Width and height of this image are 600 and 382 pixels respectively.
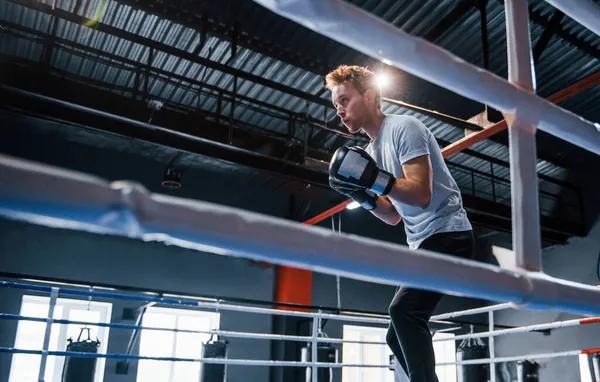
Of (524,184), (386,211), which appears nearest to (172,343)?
(386,211)

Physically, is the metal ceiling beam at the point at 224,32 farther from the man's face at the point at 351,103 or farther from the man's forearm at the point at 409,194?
the man's forearm at the point at 409,194

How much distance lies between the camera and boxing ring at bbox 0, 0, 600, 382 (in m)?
0.39

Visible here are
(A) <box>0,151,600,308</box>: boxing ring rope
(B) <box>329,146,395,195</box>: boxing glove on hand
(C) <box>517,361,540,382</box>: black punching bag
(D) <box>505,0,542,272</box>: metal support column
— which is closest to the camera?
(A) <box>0,151,600,308</box>: boxing ring rope

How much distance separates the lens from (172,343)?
705cm

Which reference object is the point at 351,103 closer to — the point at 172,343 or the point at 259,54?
the point at 259,54

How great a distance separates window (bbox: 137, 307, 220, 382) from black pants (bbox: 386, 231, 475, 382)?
589 cm

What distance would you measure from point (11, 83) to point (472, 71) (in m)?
4.13

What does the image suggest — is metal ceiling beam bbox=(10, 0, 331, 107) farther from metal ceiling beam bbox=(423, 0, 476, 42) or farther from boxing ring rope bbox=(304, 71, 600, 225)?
boxing ring rope bbox=(304, 71, 600, 225)

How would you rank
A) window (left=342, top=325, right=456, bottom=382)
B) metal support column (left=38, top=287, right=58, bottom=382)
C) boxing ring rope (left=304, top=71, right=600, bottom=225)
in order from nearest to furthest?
metal support column (left=38, top=287, right=58, bottom=382) → boxing ring rope (left=304, top=71, right=600, bottom=225) → window (left=342, top=325, right=456, bottom=382)

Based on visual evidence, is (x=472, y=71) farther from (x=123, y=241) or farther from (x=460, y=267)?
(x=123, y=241)

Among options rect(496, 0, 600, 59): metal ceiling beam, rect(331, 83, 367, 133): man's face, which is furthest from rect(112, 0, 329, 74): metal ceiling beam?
rect(331, 83, 367, 133): man's face

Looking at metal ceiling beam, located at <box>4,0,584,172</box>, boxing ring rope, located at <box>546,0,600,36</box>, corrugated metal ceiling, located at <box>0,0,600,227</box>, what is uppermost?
corrugated metal ceiling, located at <box>0,0,600,227</box>

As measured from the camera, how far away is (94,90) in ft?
14.1

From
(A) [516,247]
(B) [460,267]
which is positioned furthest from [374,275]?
(A) [516,247]
